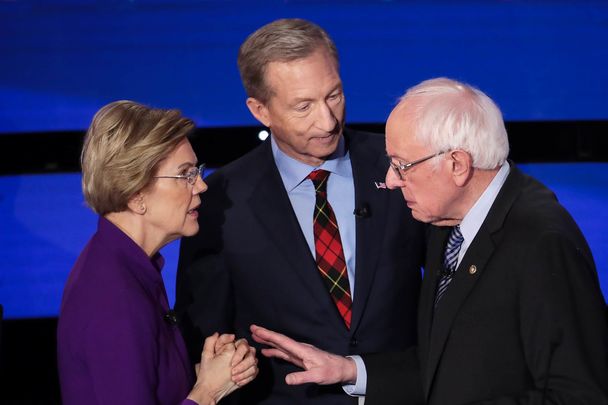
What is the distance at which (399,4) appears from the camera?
4.14 metres

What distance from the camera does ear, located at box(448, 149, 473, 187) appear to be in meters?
2.13

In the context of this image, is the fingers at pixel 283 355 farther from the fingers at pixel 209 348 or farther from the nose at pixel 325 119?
the nose at pixel 325 119

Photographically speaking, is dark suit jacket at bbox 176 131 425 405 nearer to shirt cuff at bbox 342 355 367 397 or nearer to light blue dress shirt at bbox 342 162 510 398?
shirt cuff at bbox 342 355 367 397

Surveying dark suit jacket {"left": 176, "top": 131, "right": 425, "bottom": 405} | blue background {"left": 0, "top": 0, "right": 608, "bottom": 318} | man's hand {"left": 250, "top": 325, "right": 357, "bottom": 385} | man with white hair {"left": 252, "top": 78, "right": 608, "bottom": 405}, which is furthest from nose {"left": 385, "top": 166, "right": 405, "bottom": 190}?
blue background {"left": 0, "top": 0, "right": 608, "bottom": 318}

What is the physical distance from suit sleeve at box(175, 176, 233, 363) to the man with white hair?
1.10ft

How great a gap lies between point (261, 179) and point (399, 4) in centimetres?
173

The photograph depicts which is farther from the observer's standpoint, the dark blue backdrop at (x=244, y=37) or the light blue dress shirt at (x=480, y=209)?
the dark blue backdrop at (x=244, y=37)

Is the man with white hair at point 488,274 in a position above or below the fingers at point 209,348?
above

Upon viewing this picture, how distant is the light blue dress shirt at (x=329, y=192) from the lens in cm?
268

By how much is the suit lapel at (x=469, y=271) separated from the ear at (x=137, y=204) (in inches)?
30.9

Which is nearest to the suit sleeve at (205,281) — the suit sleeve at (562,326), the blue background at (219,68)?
the suit sleeve at (562,326)

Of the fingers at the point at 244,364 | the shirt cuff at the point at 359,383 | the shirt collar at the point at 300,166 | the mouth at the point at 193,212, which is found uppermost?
the shirt collar at the point at 300,166

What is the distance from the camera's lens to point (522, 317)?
2.00 meters

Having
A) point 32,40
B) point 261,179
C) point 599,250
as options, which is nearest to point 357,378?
point 261,179
